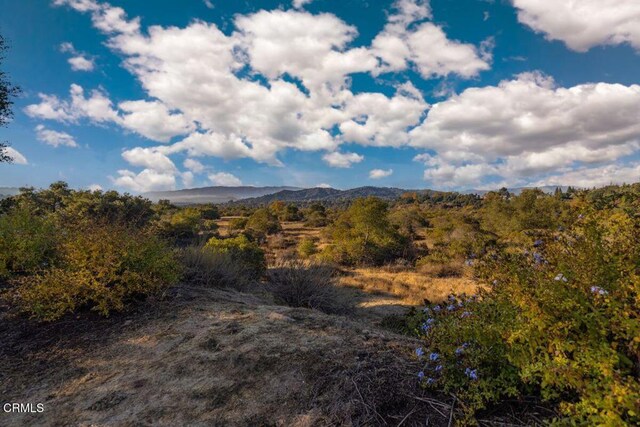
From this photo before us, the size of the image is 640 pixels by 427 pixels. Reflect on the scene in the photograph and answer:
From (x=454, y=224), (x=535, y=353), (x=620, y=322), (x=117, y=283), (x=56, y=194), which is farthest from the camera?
(x=454, y=224)

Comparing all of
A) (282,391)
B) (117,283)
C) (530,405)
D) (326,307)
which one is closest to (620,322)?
(530,405)

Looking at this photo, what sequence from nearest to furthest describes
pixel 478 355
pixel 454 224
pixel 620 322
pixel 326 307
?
pixel 620 322
pixel 478 355
pixel 326 307
pixel 454 224

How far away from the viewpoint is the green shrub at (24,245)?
8117 millimetres

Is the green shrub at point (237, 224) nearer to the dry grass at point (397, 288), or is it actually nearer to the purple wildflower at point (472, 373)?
the dry grass at point (397, 288)

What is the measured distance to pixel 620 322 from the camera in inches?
102

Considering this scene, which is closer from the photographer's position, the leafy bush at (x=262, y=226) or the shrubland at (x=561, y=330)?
the shrubland at (x=561, y=330)

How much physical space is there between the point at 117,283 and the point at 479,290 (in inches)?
232

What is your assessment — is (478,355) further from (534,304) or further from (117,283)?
(117,283)

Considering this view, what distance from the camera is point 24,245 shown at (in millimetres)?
8172

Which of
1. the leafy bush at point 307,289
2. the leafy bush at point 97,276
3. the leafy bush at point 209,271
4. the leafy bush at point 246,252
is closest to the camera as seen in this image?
the leafy bush at point 97,276

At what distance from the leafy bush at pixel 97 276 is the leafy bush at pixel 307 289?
3.33 meters

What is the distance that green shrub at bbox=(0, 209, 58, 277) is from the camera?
320 inches

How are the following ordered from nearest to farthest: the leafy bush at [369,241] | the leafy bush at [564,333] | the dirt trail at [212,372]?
the leafy bush at [564,333] → the dirt trail at [212,372] → the leafy bush at [369,241]

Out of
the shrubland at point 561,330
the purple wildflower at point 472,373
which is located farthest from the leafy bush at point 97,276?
the purple wildflower at point 472,373
